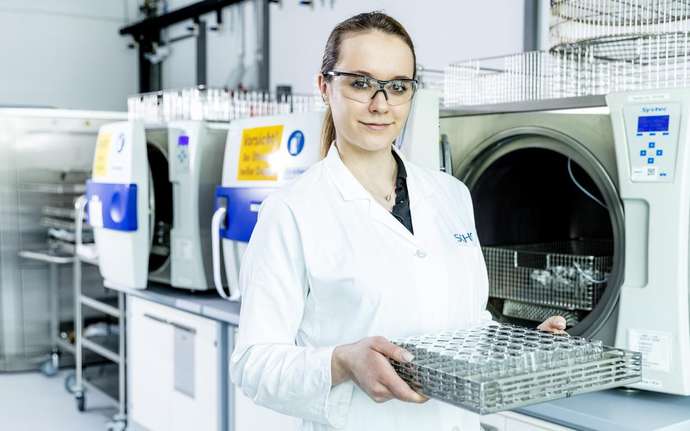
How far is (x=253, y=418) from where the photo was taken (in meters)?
2.79

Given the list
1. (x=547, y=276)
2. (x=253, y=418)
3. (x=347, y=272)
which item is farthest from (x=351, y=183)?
(x=253, y=418)

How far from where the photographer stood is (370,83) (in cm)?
132

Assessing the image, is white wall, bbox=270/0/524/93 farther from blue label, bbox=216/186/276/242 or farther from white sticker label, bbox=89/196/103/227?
white sticker label, bbox=89/196/103/227

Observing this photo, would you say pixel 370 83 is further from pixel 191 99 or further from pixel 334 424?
pixel 191 99

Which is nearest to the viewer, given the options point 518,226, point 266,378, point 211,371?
point 266,378

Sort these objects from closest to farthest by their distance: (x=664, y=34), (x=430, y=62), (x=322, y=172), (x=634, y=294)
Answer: (x=322, y=172) → (x=634, y=294) → (x=664, y=34) → (x=430, y=62)

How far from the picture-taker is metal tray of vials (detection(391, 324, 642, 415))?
41.7 inches

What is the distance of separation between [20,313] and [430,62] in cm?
340

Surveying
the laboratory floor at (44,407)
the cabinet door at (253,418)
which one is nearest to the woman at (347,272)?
the cabinet door at (253,418)

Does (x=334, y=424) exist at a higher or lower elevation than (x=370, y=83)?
lower

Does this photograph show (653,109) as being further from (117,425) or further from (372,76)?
(117,425)

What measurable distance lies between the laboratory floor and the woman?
3259 millimetres

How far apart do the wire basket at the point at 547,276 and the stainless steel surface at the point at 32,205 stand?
12.1ft

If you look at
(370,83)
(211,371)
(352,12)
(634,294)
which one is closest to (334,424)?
(370,83)
